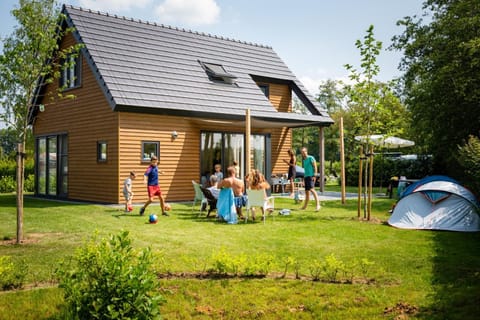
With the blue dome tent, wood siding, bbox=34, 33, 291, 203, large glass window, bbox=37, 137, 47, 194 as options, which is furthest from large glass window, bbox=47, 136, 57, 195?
the blue dome tent

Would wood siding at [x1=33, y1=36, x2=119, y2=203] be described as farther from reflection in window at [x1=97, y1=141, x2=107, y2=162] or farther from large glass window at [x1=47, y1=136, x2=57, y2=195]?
large glass window at [x1=47, y1=136, x2=57, y2=195]

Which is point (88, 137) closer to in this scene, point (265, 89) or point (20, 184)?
point (20, 184)

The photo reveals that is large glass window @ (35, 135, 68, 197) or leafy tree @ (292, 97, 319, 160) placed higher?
leafy tree @ (292, 97, 319, 160)

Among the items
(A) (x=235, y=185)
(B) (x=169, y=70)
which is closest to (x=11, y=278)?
(A) (x=235, y=185)

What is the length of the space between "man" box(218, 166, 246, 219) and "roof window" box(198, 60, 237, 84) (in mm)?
6927

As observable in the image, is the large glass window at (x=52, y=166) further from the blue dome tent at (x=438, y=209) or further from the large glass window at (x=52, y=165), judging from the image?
the blue dome tent at (x=438, y=209)

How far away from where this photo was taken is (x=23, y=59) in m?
7.49

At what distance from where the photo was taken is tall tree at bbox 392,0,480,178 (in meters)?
14.7

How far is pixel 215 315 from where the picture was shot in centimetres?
433

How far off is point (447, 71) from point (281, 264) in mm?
11490

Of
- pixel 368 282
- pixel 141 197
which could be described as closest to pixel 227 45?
pixel 141 197

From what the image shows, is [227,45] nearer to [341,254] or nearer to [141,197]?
[141,197]

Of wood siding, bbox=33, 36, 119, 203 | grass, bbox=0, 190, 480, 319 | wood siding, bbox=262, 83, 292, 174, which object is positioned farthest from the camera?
wood siding, bbox=262, 83, 292, 174

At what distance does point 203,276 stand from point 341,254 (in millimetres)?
2260
